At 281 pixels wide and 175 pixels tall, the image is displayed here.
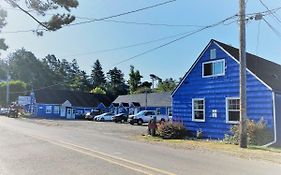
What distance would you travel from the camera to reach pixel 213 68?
2506 centimetres

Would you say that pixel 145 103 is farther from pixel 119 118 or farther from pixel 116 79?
pixel 116 79

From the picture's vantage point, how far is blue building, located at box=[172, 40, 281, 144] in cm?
2155

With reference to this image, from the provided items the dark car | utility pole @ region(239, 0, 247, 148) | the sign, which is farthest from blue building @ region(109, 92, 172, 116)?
utility pole @ region(239, 0, 247, 148)

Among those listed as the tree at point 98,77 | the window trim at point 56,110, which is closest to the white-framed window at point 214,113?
the window trim at point 56,110

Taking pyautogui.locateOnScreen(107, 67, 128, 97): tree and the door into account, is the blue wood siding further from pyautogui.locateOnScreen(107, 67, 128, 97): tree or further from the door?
pyautogui.locateOnScreen(107, 67, 128, 97): tree

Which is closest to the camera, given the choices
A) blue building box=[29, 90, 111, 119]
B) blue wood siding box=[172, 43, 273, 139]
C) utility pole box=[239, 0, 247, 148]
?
utility pole box=[239, 0, 247, 148]

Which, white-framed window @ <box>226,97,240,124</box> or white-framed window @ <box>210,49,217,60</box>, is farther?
white-framed window @ <box>210,49,217,60</box>

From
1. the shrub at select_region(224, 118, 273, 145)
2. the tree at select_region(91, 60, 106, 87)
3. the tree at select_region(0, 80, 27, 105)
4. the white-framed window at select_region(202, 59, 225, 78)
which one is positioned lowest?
the shrub at select_region(224, 118, 273, 145)

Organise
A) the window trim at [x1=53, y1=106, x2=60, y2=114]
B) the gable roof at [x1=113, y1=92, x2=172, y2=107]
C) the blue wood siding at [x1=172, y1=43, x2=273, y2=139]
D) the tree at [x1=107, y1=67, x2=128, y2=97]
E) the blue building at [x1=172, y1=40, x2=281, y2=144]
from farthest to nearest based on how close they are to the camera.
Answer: the tree at [x1=107, y1=67, x2=128, y2=97], the window trim at [x1=53, y1=106, x2=60, y2=114], the gable roof at [x1=113, y1=92, x2=172, y2=107], the blue wood siding at [x1=172, y1=43, x2=273, y2=139], the blue building at [x1=172, y1=40, x2=281, y2=144]

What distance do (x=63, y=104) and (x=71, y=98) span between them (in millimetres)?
3730

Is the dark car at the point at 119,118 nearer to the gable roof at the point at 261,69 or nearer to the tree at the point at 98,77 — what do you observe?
the gable roof at the point at 261,69

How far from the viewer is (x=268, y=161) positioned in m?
13.4

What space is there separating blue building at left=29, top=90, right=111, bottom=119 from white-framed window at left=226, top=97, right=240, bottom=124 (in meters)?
53.4

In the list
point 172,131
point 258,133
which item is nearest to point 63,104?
point 172,131
